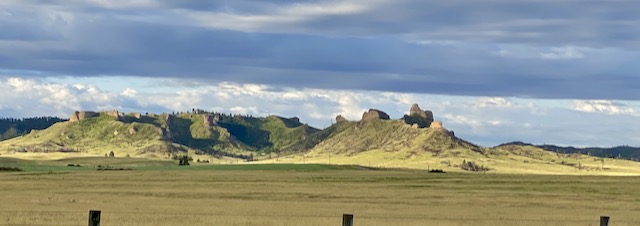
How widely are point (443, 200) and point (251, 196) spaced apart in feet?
43.1

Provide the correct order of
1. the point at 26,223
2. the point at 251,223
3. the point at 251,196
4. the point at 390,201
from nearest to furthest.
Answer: the point at 26,223 < the point at 251,223 < the point at 390,201 < the point at 251,196

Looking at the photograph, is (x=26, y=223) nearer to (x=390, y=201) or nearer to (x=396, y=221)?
(x=396, y=221)

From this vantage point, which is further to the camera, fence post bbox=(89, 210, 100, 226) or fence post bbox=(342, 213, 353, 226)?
fence post bbox=(342, 213, 353, 226)

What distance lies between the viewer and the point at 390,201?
64.8m

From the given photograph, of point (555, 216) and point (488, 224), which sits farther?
point (555, 216)

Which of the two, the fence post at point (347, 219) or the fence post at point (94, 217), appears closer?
the fence post at point (94, 217)

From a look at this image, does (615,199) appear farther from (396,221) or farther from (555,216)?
(396,221)

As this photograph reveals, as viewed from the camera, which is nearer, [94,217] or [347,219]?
[94,217]

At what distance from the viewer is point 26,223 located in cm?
3288

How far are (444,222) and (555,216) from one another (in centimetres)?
1094

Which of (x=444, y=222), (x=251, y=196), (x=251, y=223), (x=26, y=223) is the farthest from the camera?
(x=251, y=196)

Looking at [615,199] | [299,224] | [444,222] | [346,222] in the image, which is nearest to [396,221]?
[444,222]

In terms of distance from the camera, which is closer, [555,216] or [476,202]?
[555,216]

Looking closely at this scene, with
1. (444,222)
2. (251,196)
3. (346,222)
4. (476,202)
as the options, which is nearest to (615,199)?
(476,202)
